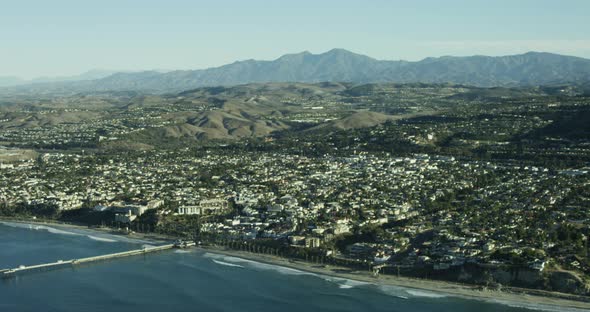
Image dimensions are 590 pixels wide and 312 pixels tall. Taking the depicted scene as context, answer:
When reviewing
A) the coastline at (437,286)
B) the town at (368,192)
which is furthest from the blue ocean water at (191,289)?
the town at (368,192)

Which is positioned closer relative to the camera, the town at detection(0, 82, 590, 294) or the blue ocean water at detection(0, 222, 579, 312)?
the blue ocean water at detection(0, 222, 579, 312)

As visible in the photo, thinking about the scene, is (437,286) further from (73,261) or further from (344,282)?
(73,261)

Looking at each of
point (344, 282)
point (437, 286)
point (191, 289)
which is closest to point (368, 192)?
point (344, 282)

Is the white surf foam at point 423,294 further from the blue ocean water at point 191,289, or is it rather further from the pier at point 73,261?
the pier at point 73,261

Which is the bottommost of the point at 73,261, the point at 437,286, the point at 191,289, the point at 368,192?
the point at 191,289

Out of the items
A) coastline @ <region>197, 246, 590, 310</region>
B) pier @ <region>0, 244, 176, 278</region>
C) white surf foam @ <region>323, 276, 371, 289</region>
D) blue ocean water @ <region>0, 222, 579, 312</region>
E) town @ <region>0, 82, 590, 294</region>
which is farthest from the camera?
pier @ <region>0, 244, 176, 278</region>

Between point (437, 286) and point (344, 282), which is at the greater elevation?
point (437, 286)

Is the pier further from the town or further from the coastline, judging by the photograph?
the coastline

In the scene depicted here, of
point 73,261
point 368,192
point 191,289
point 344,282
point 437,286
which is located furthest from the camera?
point 368,192

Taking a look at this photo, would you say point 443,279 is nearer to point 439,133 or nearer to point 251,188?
point 251,188

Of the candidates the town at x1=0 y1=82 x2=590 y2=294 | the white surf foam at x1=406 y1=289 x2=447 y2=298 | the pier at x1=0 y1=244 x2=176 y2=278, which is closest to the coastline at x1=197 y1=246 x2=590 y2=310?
the white surf foam at x1=406 y1=289 x2=447 y2=298
